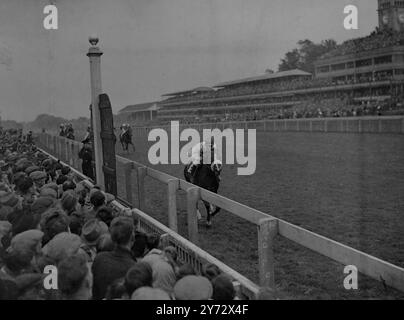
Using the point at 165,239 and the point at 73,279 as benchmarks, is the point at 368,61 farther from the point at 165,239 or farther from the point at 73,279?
the point at 73,279

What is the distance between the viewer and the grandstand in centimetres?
2960

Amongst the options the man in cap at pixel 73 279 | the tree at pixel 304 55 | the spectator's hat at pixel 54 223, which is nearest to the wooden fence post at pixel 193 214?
the spectator's hat at pixel 54 223

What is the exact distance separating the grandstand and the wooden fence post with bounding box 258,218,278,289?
22.9 m

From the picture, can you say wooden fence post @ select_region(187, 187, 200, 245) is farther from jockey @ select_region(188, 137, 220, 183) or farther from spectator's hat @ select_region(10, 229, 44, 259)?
spectator's hat @ select_region(10, 229, 44, 259)

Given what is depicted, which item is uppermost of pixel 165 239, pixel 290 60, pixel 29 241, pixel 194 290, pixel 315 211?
pixel 290 60

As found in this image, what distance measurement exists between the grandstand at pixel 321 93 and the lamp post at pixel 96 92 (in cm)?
1948

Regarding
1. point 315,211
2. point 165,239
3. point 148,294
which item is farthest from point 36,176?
point 315,211

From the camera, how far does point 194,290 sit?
101 inches

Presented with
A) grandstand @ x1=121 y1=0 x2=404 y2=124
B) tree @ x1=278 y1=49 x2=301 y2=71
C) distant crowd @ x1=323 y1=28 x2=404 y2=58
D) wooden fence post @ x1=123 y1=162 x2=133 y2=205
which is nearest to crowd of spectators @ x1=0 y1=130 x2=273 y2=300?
wooden fence post @ x1=123 y1=162 x2=133 y2=205

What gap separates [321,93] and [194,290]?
35295mm

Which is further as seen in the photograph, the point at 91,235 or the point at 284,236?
the point at 284,236

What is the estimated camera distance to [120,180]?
1280 centimetres

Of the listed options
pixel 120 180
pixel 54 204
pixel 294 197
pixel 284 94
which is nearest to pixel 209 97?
pixel 284 94
